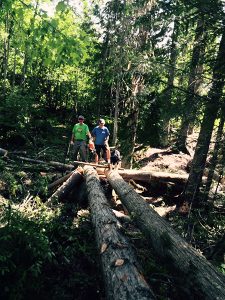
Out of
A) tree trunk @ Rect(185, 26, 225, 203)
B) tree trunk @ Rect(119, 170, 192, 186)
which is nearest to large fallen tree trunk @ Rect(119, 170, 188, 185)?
tree trunk @ Rect(119, 170, 192, 186)

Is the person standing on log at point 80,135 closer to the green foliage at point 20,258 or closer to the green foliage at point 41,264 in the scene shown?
the green foliage at point 41,264

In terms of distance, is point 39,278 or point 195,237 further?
point 195,237

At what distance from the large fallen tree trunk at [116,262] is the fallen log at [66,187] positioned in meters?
2.37

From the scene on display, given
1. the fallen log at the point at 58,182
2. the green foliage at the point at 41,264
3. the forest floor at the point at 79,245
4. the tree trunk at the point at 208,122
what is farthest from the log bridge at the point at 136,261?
the fallen log at the point at 58,182

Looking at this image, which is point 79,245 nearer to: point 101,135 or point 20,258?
point 20,258

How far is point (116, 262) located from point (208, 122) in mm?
4375

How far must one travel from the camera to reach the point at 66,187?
1023 cm

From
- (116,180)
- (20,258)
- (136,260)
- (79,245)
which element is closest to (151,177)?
(116,180)

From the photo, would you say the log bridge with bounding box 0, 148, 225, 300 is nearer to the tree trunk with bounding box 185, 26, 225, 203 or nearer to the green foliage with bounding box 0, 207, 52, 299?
the green foliage with bounding box 0, 207, 52, 299

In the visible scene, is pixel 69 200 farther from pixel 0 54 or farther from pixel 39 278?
pixel 0 54

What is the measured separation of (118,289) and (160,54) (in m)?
15.6

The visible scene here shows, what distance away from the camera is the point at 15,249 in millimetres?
4793

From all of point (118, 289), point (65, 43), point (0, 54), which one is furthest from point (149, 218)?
point (0, 54)

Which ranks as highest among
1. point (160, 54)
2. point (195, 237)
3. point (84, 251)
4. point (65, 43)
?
point (160, 54)
